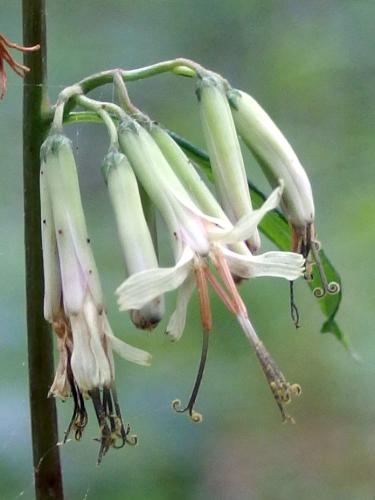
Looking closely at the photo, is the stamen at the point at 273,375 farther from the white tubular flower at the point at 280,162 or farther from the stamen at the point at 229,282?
the white tubular flower at the point at 280,162

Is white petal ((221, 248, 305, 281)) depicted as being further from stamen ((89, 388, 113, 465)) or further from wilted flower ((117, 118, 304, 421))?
stamen ((89, 388, 113, 465))

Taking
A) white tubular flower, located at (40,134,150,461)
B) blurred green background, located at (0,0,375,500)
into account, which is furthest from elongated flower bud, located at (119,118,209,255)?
blurred green background, located at (0,0,375,500)

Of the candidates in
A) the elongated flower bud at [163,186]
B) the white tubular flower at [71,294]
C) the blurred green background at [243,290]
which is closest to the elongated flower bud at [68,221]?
the white tubular flower at [71,294]

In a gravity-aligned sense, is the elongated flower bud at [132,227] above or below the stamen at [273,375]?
above

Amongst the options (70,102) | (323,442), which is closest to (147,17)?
(323,442)

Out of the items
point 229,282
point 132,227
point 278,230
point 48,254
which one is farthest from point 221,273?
point 278,230

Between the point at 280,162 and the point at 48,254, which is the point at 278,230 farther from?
the point at 48,254
